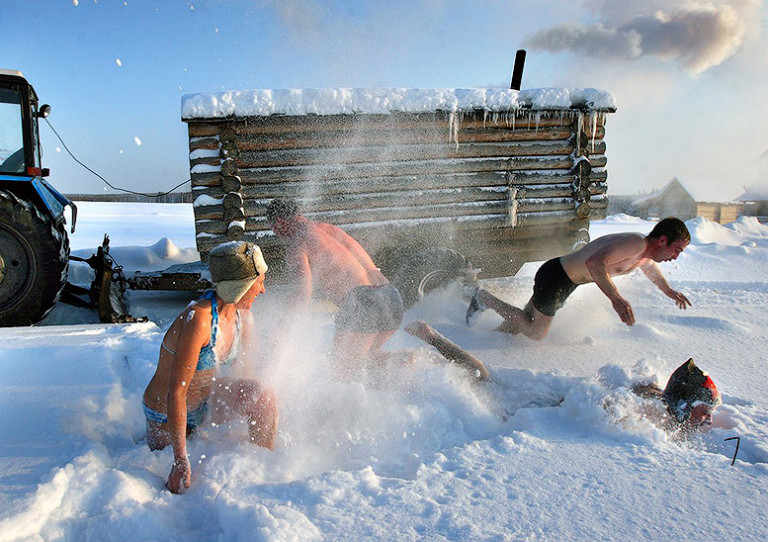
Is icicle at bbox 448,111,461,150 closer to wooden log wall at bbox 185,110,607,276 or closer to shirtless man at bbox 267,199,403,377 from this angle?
wooden log wall at bbox 185,110,607,276

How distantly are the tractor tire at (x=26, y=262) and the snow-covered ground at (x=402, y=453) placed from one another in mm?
865

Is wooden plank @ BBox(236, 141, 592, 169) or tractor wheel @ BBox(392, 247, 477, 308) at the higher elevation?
wooden plank @ BBox(236, 141, 592, 169)

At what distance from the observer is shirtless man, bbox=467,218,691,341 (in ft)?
13.2

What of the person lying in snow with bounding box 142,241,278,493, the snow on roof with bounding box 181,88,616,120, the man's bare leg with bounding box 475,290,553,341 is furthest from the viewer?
the snow on roof with bounding box 181,88,616,120

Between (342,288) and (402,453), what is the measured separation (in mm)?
1343

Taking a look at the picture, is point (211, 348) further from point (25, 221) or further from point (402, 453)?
point (25, 221)

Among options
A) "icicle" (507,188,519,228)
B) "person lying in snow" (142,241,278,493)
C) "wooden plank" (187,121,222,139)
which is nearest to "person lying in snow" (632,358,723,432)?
"person lying in snow" (142,241,278,493)

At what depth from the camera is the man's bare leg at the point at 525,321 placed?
4.66 m

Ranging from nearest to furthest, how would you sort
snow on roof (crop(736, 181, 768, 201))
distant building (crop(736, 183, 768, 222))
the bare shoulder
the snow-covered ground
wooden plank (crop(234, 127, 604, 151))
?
the snow-covered ground, the bare shoulder, wooden plank (crop(234, 127, 604, 151)), distant building (crop(736, 183, 768, 222)), snow on roof (crop(736, 181, 768, 201))

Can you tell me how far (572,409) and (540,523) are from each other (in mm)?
1114

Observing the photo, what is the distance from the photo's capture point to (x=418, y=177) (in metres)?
6.49

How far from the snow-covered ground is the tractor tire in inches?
34.1

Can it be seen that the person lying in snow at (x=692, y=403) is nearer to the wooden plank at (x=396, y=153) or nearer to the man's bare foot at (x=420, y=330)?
the man's bare foot at (x=420, y=330)

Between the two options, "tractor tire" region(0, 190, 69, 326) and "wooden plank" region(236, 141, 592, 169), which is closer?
"tractor tire" region(0, 190, 69, 326)
